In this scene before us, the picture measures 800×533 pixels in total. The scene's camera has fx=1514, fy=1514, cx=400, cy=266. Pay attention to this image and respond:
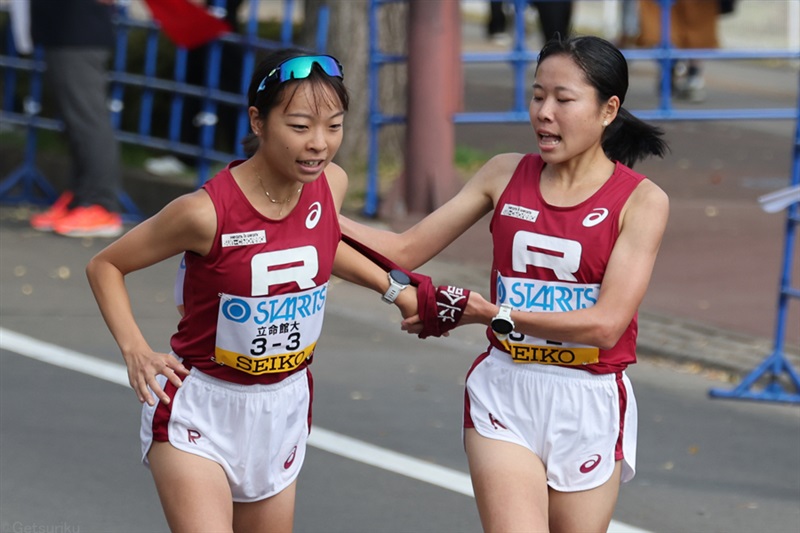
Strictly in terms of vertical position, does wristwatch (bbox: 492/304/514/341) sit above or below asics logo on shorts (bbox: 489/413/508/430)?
above

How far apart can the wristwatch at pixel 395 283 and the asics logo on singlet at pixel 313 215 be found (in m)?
0.35

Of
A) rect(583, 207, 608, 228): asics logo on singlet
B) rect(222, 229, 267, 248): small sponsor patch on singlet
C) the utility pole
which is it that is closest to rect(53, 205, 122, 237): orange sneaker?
the utility pole

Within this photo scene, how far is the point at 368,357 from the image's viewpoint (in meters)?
8.17

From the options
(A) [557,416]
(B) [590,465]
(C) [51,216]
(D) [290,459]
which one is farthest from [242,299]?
(C) [51,216]

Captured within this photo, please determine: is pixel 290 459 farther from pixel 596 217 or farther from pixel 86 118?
pixel 86 118

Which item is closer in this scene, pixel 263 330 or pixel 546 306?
pixel 263 330

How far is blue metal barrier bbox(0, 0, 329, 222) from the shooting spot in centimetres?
1147

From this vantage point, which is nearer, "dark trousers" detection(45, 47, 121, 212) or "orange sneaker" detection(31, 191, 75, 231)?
"dark trousers" detection(45, 47, 121, 212)

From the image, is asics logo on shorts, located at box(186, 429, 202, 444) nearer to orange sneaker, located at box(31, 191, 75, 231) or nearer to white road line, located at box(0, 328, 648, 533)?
white road line, located at box(0, 328, 648, 533)

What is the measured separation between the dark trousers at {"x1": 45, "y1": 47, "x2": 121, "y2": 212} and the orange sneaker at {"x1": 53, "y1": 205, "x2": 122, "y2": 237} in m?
0.05

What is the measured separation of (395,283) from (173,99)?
8368 millimetres

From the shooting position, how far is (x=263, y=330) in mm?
4016

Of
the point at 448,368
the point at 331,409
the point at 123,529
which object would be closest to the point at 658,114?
the point at 448,368

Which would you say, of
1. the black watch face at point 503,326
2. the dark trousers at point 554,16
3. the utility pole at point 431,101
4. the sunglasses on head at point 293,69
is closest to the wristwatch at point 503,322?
the black watch face at point 503,326
